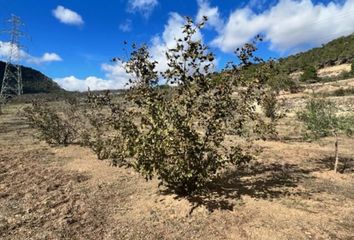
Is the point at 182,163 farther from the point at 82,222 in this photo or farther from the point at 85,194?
the point at 85,194

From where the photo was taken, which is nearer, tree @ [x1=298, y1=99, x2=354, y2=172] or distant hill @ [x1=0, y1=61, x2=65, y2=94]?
tree @ [x1=298, y1=99, x2=354, y2=172]

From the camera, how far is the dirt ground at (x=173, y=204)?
827cm

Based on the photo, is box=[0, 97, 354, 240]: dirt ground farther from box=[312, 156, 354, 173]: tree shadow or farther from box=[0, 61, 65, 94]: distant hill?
box=[0, 61, 65, 94]: distant hill

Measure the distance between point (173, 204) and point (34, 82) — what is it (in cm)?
12731

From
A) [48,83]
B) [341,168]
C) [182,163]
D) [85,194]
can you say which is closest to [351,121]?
[341,168]

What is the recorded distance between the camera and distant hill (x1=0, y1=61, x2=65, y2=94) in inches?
4806

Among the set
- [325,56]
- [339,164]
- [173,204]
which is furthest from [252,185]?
[325,56]

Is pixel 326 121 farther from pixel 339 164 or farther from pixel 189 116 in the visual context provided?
pixel 189 116

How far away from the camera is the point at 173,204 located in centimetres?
970

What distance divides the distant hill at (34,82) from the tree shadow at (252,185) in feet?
367

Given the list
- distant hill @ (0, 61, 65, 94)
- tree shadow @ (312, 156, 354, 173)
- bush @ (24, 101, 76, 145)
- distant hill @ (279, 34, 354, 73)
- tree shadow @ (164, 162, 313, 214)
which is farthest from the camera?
distant hill @ (0, 61, 65, 94)

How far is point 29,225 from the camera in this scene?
882 cm

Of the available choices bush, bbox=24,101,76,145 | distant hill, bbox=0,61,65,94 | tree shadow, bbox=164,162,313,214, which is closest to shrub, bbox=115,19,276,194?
tree shadow, bbox=164,162,313,214

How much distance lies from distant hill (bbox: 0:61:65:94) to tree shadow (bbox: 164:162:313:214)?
367 ft
